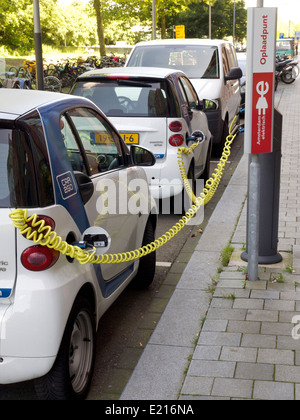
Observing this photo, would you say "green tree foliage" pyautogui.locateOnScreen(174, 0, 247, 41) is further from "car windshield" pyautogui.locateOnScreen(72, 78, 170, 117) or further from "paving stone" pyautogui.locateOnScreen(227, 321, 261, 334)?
"paving stone" pyautogui.locateOnScreen(227, 321, 261, 334)

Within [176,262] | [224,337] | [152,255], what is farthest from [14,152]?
[176,262]

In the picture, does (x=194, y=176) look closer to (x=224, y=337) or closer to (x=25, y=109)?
(x=224, y=337)

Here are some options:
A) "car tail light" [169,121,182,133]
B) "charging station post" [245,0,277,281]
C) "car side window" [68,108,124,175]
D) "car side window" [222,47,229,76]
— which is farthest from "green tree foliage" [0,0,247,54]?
"car side window" [68,108,124,175]

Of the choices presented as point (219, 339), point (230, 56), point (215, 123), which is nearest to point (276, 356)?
point (219, 339)

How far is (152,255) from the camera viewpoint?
5.43 metres

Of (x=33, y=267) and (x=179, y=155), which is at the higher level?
(x=33, y=267)

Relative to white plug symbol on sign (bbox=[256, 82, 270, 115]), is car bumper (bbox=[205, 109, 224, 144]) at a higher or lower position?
lower

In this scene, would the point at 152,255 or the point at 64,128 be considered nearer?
the point at 64,128

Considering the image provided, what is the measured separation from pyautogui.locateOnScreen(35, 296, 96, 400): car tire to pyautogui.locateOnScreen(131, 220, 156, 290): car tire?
1650mm

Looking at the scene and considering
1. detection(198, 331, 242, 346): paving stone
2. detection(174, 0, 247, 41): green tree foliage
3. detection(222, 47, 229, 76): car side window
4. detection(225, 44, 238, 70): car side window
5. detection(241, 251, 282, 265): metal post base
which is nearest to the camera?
detection(198, 331, 242, 346): paving stone

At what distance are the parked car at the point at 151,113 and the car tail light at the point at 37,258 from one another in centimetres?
448

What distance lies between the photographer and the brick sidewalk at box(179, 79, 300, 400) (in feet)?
12.1

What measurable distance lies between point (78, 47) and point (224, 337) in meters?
81.1

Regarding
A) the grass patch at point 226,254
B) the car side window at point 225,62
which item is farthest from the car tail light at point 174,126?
the car side window at point 225,62
